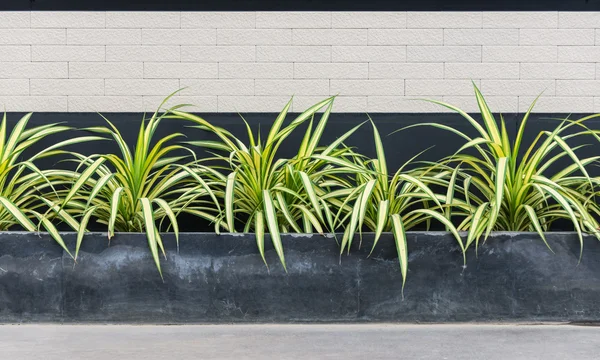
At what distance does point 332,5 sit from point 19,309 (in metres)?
2.71

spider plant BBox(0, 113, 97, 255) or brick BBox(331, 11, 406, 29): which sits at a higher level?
brick BBox(331, 11, 406, 29)

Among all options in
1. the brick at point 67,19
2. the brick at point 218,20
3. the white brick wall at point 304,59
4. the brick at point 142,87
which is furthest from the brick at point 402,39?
the brick at point 67,19

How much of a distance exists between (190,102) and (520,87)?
85.2 inches

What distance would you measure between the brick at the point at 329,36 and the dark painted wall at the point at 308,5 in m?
0.15

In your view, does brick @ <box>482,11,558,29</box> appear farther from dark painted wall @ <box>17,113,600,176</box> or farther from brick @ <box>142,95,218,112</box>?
brick @ <box>142,95,218,112</box>

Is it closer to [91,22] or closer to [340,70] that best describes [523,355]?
[340,70]

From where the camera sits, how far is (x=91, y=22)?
530 centimetres

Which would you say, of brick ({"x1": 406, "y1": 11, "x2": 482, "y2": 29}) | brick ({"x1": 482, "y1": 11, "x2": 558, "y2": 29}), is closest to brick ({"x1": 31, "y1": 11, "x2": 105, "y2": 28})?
brick ({"x1": 406, "y1": 11, "x2": 482, "y2": 29})

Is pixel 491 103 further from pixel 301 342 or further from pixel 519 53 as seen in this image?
pixel 301 342

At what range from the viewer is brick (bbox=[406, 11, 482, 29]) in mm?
5297

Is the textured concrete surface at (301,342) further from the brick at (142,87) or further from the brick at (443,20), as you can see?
the brick at (443,20)

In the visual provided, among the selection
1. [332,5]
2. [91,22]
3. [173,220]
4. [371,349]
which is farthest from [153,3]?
[371,349]

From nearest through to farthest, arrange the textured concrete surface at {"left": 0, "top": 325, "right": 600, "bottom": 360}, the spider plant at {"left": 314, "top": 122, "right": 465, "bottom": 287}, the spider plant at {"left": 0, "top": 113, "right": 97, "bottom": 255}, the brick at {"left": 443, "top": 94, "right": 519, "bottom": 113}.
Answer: the textured concrete surface at {"left": 0, "top": 325, "right": 600, "bottom": 360}, the spider plant at {"left": 314, "top": 122, "right": 465, "bottom": 287}, the spider plant at {"left": 0, "top": 113, "right": 97, "bottom": 255}, the brick at {"left": 443, "top": 94, "right": 519, "bottom": 113}

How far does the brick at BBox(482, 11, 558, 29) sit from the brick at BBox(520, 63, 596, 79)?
26 centimetres
